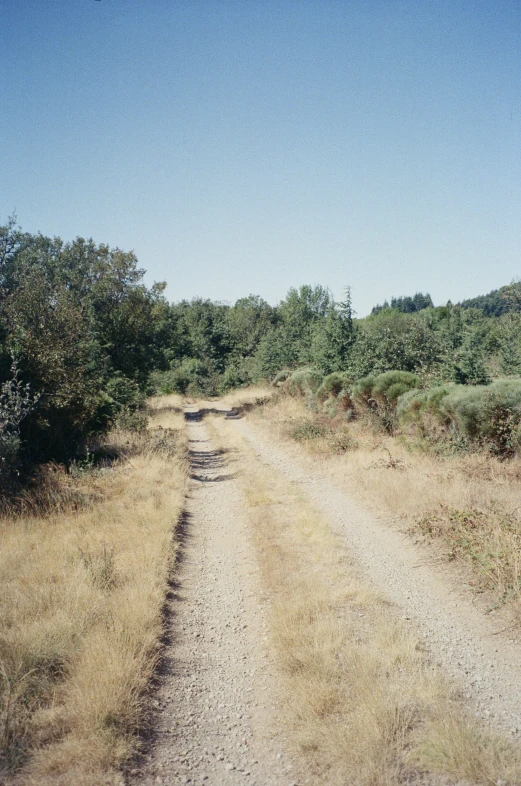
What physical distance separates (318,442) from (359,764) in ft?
37.5

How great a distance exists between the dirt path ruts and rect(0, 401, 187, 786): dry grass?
9.04 ft

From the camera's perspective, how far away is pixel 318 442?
47.2 feet

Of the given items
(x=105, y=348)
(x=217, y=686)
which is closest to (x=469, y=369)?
(x=217, y=686)

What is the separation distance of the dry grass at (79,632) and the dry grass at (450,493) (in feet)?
12.9

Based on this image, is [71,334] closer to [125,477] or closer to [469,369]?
[125,477]

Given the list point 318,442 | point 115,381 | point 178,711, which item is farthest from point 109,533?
point 115,381

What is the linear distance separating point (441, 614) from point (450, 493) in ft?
10.6

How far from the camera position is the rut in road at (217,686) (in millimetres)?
3211

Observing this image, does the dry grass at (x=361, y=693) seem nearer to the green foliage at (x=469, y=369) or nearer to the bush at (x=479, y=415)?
the bush at (x=479, y=415)

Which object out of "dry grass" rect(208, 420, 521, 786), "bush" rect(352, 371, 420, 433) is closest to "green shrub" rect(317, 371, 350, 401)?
"bush" rect(352, 371, 420, 433)

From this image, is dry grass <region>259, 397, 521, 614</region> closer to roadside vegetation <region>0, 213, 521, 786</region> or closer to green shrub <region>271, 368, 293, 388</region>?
roadside vegetation <region>0, 213, 521, 786</region>

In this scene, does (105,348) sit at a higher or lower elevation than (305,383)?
higher

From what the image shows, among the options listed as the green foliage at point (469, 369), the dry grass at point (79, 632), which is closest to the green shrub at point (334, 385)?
the green foliage at point (469, 369)

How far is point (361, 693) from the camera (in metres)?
3.70
